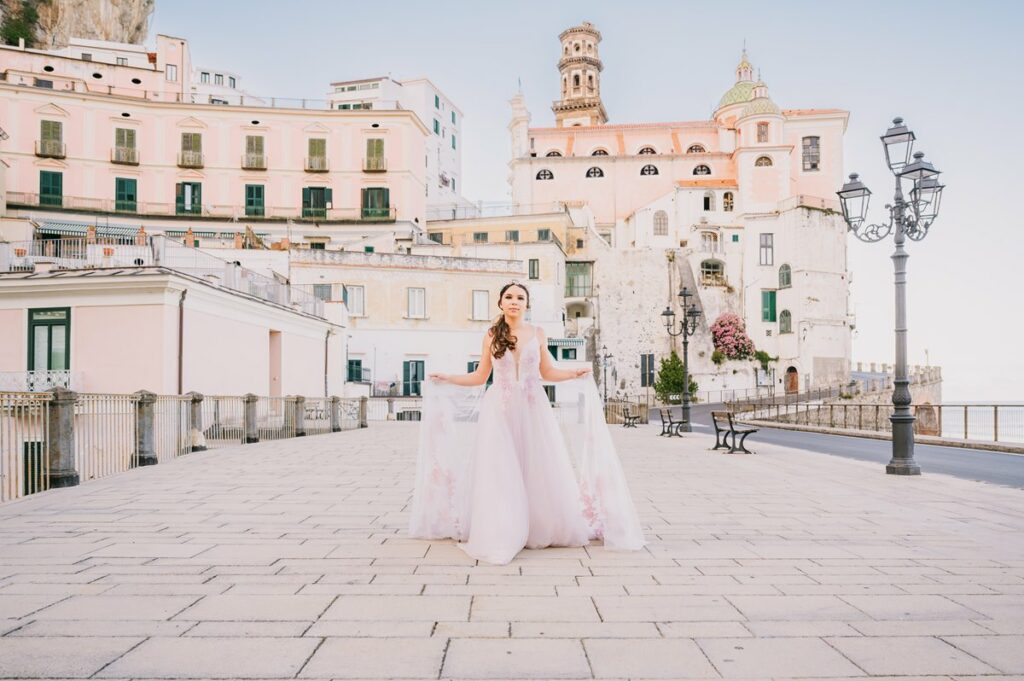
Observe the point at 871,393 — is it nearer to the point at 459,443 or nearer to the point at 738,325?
the point at 738,325

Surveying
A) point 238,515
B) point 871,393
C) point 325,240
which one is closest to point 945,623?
point 238,515

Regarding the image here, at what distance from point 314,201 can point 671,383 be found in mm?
26159

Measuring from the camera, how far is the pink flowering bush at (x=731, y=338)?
58.0 meters

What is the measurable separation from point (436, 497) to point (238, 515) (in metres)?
2.25

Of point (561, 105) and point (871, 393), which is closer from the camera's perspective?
point (871, 393)

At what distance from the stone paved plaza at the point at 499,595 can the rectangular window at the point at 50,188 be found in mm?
39282

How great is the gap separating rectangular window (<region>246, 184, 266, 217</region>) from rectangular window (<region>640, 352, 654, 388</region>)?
28.9m

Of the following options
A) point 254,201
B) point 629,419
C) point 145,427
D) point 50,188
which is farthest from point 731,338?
point 145,427

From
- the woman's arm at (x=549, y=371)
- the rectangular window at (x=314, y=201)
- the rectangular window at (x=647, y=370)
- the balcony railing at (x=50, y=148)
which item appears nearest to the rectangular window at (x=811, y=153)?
the rectangular window at (x=647, y=370)

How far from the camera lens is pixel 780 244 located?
59.8 metres

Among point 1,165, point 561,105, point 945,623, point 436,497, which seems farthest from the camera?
point 561,105

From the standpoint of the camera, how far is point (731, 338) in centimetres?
5828

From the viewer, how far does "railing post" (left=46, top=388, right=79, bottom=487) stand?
9.54 metres

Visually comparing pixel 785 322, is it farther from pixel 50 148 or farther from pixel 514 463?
pixel 514 463
